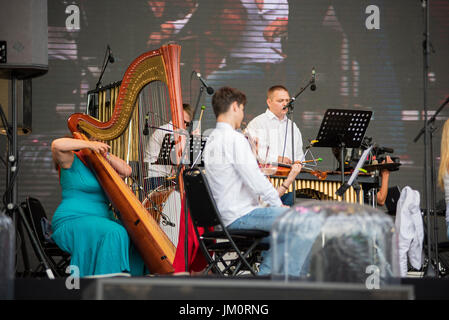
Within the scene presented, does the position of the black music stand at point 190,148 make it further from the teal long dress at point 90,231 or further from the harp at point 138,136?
the teal long dress at point 90,231

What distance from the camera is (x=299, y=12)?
795 centimetres

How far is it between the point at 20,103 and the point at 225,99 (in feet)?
10.7

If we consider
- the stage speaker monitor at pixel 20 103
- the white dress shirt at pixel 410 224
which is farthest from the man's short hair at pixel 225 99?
the stage speaker monitor at pixel 20 103

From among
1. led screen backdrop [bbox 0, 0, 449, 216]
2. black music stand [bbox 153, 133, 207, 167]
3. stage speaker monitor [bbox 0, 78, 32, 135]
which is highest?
led screen backdrop [bbox 0, 0, 449, 216]

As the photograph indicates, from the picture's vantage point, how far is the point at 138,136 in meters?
4.40

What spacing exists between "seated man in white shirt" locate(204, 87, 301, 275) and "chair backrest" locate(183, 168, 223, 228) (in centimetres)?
17

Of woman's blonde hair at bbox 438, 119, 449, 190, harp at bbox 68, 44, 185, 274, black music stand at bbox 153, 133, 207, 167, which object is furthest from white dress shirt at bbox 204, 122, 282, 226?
woman's blonde hair at bbox 438, 119, 449, 190

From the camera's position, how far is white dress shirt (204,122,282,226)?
12.8 feet

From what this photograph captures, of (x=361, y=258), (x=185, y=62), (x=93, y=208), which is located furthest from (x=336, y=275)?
(x=185, y=62)

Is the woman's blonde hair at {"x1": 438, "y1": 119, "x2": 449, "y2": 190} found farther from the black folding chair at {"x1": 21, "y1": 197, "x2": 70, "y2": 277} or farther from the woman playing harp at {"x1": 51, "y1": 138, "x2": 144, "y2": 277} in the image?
the black folding chair at {"x1": 21, "y1": 197, "x2": 70, "y2": 277}

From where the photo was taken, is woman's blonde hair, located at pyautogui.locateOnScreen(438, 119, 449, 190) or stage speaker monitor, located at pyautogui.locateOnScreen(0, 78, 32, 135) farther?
stage speaker monitor, located at pyautogui.locateOnScreen(0, 78, 32, 135)

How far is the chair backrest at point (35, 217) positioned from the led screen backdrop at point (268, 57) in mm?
2951

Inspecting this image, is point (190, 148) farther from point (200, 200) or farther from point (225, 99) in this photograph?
point (200, 200)
